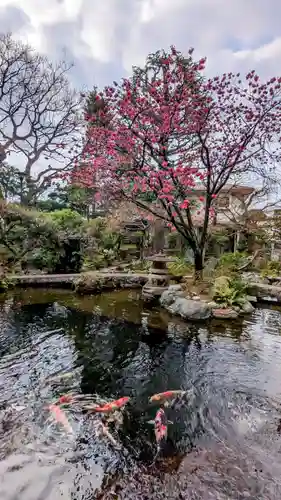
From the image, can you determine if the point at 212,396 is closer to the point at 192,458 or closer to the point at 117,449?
the point at 192,458

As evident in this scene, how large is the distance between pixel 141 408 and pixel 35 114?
49.8 feet

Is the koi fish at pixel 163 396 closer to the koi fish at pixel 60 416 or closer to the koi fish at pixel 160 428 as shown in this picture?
the koi fish at pixel 160 428

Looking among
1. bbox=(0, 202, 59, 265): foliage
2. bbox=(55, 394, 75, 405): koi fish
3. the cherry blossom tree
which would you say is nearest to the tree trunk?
the cherry blossom tree

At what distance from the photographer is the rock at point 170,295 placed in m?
7.32

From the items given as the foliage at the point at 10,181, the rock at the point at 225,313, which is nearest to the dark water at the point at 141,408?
the rock at the point at 225,313

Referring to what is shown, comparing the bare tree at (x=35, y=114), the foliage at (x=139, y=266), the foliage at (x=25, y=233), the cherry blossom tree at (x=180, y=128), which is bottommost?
the foliage at (x=139, y=266)

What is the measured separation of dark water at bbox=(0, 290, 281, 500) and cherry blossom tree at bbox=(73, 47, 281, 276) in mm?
3056

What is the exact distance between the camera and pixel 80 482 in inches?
89.7

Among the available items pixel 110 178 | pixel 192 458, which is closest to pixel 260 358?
A: pixel 192 458

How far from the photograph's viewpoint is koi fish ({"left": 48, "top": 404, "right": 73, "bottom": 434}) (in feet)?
9.48

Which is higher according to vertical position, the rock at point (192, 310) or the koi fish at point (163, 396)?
the rock at point (192, 310)

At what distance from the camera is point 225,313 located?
6555 mm

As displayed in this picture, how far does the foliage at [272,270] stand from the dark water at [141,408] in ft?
11.8

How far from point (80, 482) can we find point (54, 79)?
1610 cm
